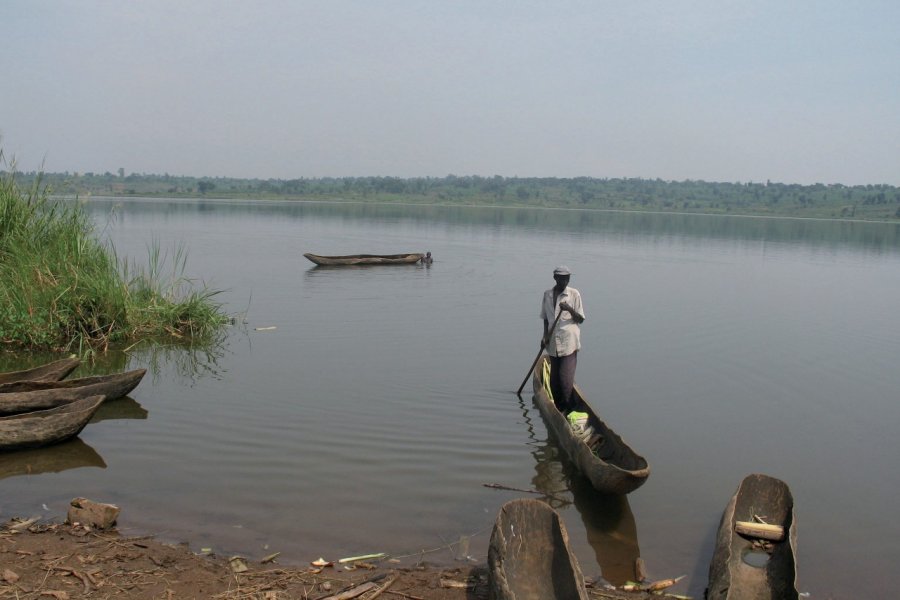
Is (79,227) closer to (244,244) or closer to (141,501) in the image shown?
(141,501)

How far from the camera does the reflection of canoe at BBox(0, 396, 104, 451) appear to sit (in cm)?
717

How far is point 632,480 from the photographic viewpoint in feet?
20.2

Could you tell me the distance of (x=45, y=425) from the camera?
7.30 metres

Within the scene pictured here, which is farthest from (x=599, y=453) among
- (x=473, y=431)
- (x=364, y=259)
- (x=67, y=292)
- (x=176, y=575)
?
(x=364, y=259)

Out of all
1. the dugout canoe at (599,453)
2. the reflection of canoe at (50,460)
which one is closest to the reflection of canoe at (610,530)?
the dugout canoe at (599,453)

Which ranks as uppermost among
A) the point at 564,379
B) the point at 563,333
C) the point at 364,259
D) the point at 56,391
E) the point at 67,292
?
the point at 563,333

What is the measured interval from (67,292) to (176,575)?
25.0 ft

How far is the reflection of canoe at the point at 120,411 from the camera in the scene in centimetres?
880

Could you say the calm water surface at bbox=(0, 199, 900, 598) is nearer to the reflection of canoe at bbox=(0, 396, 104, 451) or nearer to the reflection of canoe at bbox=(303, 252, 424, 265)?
the reflection of canoe at bbox=(0, 396, 104, 451)

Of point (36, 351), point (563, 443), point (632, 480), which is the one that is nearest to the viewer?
point (632, 480)

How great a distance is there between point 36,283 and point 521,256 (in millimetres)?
21852

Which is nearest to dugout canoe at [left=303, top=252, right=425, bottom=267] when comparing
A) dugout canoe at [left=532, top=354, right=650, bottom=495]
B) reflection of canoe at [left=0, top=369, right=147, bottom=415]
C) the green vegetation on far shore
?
reflection of canoe at [left=0, top=369, right=147, bottom=415]

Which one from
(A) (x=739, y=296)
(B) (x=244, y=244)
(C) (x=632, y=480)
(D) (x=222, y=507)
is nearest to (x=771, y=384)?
(C) (x=632, y=480)

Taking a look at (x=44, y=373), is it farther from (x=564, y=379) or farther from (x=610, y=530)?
(x=610, y=530)
